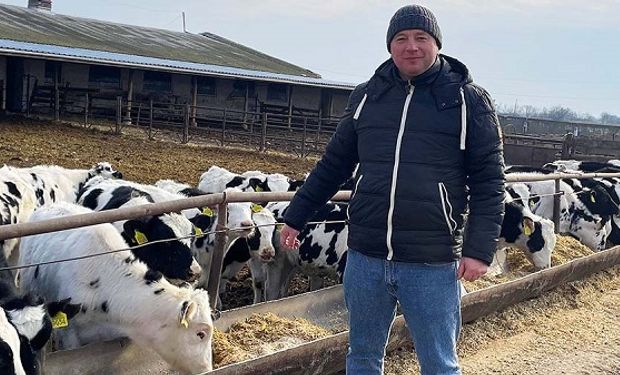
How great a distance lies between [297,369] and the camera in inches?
201

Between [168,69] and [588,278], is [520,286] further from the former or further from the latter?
[168,69]

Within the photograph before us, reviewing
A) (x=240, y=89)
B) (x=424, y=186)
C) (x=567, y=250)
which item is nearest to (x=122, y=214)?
(x=424, y=186)

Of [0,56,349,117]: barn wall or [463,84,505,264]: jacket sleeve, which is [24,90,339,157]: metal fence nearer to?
[0,56,349,117]: barn wall

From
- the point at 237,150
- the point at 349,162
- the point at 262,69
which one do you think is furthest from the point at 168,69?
the point at 349,162

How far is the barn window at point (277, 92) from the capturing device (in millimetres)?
34781

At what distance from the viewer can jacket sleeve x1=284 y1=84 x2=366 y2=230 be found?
12.2 ft

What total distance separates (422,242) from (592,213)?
8.47 meters

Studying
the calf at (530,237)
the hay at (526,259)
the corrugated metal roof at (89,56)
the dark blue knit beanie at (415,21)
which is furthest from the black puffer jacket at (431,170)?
the corrugated metal roof at (89,56)

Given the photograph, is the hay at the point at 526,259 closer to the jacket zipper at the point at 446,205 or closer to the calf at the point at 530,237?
the calf at the point at 530,237

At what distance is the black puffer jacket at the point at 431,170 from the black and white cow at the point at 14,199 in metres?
4.49

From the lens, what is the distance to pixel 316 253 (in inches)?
336

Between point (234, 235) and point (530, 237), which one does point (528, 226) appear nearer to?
point (530, 237)

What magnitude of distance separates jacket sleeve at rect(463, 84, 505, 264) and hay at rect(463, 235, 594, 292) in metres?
4.72

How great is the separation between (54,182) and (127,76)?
72.8 feet
